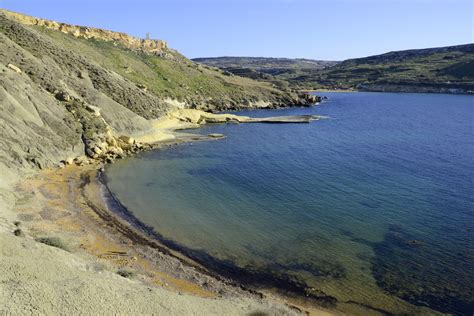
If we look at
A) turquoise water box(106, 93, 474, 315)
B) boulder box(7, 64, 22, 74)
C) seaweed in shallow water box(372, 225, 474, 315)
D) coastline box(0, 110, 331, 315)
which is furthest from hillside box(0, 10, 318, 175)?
seaweed in shallow water box(372, 225, 474, 315)

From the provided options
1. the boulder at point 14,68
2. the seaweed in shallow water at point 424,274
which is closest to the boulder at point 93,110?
the boulder at point 14,68

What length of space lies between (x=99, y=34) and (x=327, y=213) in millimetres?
101819

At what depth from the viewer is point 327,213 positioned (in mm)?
33844

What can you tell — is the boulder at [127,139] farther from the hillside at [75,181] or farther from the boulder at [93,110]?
the boulder at [93,110]

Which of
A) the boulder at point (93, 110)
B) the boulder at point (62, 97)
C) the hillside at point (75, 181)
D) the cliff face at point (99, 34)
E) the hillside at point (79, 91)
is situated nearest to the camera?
the hillside at point (75, 181)

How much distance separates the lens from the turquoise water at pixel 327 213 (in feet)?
78.5

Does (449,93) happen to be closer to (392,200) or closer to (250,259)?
(392,200)

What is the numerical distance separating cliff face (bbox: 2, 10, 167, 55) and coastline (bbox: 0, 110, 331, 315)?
61582 millimetres

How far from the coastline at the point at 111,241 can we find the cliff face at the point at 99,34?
61.6 meters

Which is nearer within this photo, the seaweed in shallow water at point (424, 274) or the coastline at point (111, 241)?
the seaweed in shallow water at point (424, 274)

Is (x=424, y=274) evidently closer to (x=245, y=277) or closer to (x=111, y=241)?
(x=245, y=277)

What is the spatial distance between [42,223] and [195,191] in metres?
14.1

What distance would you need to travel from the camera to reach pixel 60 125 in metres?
48.5

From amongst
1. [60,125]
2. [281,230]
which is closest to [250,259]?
[281,230]
